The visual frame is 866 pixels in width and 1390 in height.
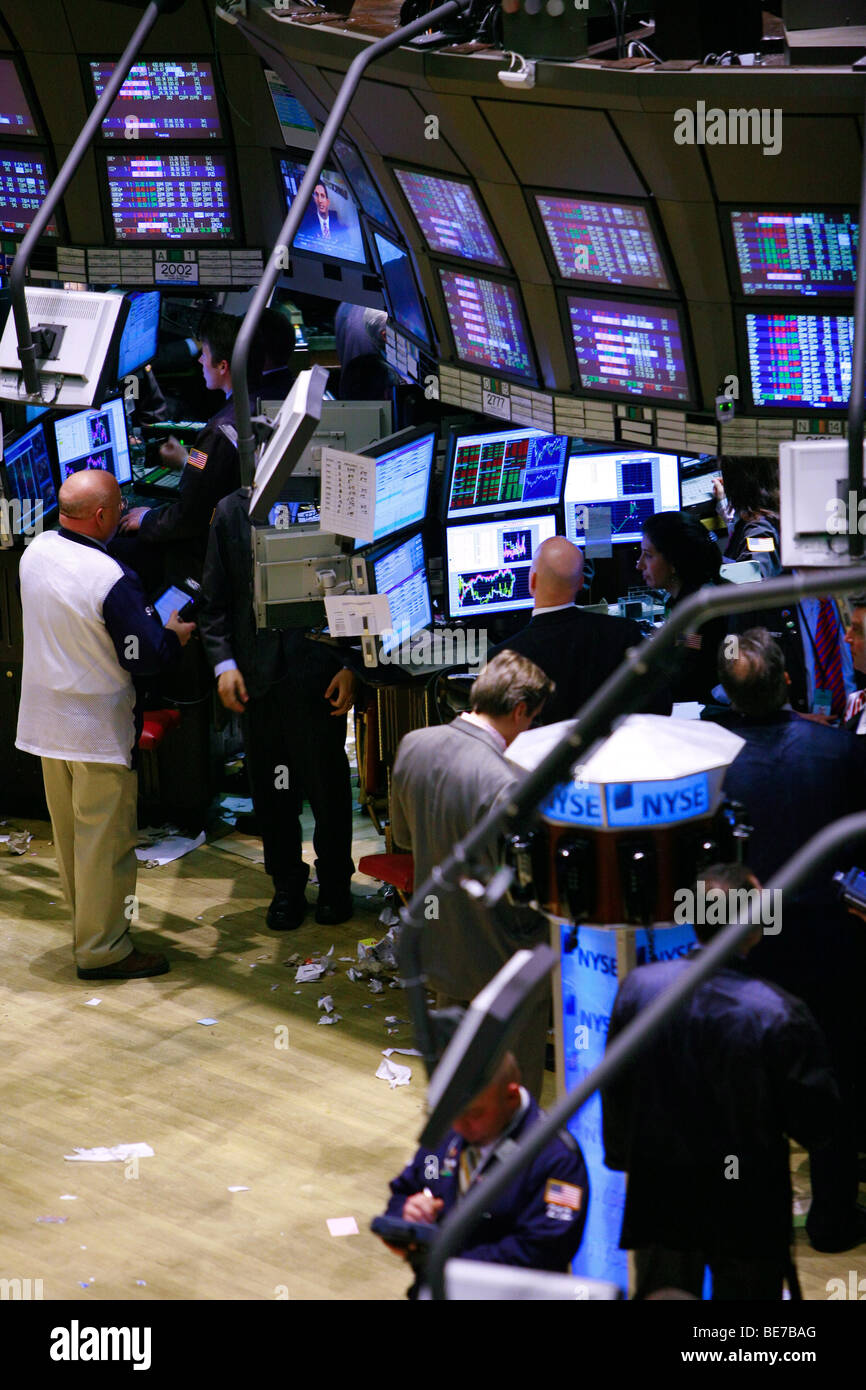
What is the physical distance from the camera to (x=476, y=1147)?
3.47m

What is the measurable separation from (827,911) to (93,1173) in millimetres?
2449

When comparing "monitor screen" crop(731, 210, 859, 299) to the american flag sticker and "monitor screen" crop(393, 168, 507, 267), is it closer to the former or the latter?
"monitor screen" crop(393, 168, 507, 267)

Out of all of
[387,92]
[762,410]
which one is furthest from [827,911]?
[387,92]

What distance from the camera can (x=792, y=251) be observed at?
543cm

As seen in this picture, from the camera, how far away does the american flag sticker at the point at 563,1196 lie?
3.51 meters

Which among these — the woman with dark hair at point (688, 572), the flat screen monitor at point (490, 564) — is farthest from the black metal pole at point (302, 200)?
the woman with dark hair at point (688, 572)

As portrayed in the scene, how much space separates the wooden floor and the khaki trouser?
0.18 metres

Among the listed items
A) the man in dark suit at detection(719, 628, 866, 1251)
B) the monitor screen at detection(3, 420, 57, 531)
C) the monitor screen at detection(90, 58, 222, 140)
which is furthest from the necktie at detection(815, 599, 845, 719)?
the monitor screen at detection(3, 420, 57, 531)

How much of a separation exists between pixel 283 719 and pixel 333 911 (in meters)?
0.84

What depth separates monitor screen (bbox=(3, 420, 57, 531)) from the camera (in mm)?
8172

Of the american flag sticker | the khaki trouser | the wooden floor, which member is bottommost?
the wooden floor

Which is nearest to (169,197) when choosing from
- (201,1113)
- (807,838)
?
(201,1113)

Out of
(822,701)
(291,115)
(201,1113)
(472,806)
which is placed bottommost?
(201,1113)

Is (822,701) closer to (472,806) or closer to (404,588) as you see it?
(404,588)
